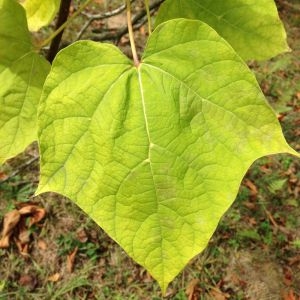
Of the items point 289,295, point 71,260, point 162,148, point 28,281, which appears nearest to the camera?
point 162,148

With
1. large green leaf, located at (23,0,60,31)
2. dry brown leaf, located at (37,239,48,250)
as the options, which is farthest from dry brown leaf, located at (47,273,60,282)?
large green leaf, located at (23,0,60,31)

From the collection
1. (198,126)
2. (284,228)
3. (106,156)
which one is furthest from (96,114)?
(284,228)

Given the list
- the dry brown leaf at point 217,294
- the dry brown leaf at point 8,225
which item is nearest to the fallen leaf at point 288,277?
the dry brown leaf at point 217,294

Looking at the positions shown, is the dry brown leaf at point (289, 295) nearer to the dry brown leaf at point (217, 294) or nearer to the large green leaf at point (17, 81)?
the dry brown leaf at point (217, 294)

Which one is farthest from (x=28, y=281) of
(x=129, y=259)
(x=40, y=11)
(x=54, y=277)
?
(x=40, y=11)

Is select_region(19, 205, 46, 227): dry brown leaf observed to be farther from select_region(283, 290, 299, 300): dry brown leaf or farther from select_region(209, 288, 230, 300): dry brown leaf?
select_region(283, 290, 299, 300): dry brown leaf

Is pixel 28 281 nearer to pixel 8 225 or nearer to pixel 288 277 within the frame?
pixel 8 225
